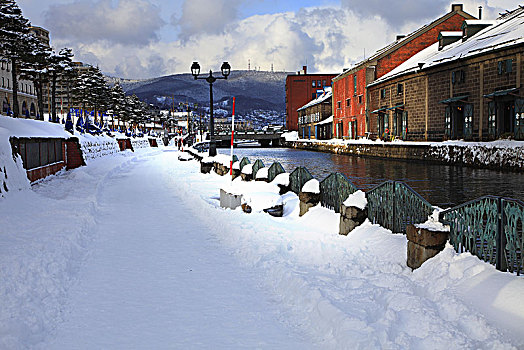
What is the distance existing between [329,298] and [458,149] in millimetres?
22983

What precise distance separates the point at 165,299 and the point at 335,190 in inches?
188

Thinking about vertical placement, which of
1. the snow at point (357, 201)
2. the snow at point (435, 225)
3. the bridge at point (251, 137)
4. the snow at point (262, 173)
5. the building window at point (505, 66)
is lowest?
the snow at point (435, 225)

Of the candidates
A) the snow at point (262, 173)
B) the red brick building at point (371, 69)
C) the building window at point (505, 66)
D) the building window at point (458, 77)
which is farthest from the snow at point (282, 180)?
the red brick building at point (371, 69)

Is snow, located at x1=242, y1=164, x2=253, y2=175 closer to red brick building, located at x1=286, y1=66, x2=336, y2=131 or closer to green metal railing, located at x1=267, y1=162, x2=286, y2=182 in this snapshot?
green metal railing, located at x1=267, y1=162, x2=286, y2=182

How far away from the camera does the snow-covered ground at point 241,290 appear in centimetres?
405

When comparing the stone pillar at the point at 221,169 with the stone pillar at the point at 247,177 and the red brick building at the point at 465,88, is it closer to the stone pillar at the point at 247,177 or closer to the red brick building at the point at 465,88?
the stone pillar at the point at 247,177

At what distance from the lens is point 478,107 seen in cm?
2878

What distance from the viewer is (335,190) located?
29.7 ft

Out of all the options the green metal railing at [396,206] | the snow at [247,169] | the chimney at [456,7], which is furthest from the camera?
the chimney at [456,7]

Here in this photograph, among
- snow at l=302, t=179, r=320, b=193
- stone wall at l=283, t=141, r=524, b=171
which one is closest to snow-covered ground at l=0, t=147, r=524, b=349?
snow at l=302, t=179, r=320, b=193

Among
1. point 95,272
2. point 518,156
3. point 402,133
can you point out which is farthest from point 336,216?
→ point 402,133

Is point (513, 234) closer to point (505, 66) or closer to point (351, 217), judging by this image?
point (351, 217)

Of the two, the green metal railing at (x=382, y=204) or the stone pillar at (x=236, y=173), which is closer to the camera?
the green metal railing at (x=382, y=204)

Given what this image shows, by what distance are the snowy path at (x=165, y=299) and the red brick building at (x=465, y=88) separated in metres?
22.1
